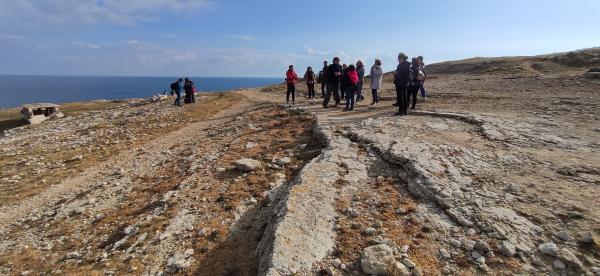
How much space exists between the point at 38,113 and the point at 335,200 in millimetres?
36350

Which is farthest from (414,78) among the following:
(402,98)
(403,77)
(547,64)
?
(547,64)

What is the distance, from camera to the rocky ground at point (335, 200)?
593 cm

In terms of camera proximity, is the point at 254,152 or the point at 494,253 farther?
the point at 254,152

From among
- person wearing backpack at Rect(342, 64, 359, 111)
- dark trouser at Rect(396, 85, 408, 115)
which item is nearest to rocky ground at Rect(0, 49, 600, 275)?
dark trouser at Rect(396, 85, 408, 115)

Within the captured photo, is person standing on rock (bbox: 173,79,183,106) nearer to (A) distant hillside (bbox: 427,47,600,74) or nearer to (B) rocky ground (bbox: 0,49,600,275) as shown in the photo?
(B) rocky ground (bbox: 0,49,600,275)

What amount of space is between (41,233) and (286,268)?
24.8 feet

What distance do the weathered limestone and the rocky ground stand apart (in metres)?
18.0

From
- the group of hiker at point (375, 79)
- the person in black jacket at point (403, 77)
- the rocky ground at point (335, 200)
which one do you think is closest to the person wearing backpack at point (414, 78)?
the group of hiker at point (375, 79)

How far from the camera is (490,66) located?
137 ft

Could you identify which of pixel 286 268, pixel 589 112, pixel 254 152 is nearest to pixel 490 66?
pixel 589 112

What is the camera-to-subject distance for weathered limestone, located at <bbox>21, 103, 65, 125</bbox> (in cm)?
3166

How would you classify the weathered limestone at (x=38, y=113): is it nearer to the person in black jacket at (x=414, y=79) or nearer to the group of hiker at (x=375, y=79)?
the group of hiker at (x=375, y=79)

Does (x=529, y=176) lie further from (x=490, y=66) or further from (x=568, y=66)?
(x=490, y=66)

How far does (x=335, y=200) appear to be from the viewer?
7766 mm
